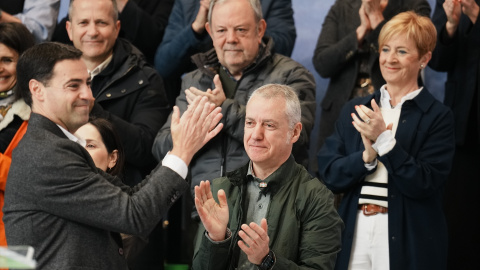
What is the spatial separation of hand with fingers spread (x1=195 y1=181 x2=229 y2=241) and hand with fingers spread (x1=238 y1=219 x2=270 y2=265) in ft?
0.49

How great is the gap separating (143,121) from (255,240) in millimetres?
1897

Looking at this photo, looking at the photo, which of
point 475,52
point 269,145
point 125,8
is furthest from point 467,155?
point 125,8

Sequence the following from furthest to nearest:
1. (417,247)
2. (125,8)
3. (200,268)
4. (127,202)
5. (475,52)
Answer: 1. (125,8)
2. (475,52)
3. (417,247)
4. (200,268)
5. (127,202)

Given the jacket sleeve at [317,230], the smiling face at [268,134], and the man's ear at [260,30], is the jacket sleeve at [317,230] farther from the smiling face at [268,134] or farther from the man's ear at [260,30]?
the man's ear at [260,30]

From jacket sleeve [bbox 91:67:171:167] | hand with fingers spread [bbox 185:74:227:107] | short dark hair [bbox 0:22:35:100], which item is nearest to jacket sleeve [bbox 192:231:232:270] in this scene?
hand with fingers spread [bbox 185:74:227:107]

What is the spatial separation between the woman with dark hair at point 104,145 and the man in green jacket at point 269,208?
74 centimetres

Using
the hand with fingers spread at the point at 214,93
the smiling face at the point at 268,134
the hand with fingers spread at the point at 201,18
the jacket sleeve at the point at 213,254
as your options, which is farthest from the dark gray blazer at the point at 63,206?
the hand with fingers spread at the point at 201,18

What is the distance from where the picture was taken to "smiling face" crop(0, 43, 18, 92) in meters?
4.71

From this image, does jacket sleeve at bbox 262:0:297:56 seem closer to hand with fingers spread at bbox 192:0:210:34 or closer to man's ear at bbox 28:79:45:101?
hand with fingers spread at bbox 192:0:210:34

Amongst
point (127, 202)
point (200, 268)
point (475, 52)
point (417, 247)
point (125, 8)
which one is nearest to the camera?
point (127, 202)

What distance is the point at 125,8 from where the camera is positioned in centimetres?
532

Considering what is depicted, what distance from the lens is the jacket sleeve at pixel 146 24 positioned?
5.36m

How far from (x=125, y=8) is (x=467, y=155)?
2.30 meters

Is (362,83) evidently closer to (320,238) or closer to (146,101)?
(146,101)
